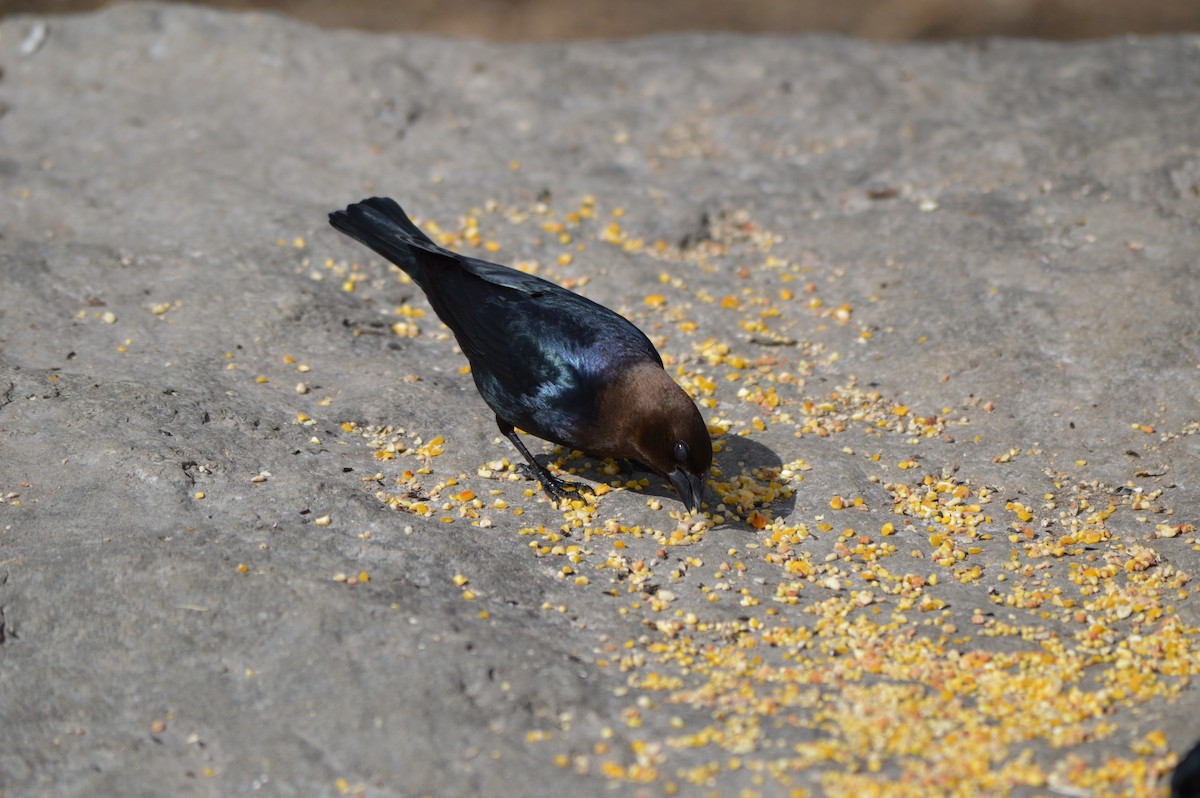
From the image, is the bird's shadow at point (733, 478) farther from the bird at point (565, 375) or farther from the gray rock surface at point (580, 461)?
the bird at point (565, 375)

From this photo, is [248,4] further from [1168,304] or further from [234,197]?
[1168,304]

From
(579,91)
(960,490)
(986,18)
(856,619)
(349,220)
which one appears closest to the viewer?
(856,619)

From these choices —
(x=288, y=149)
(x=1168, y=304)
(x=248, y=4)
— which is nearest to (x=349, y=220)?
(x=288, y=149)

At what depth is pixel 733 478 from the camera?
460 cm

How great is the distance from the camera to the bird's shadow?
4.42 m

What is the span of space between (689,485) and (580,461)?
0.70 metres

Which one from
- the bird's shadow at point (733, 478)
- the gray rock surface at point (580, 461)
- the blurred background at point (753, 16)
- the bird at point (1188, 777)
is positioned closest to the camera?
the bird at point (1188, 777)

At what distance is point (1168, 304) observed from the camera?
5.37 meters

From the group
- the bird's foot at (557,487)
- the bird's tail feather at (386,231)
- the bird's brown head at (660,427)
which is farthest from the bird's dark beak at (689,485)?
the bird's tail feather at (386,231)

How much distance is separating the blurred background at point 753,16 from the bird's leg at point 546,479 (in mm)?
7327

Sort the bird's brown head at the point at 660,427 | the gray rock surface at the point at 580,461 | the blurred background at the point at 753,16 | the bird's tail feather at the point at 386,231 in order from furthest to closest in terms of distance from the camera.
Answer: the blurred background at the point at 753,16
the bird's tail feather at the point at 386,231
the bird's brown head at the point at 660,427
the gray rock surface at the point at 580,461

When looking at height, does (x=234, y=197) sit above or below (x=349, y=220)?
below

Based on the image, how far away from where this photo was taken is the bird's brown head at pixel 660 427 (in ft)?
13.6

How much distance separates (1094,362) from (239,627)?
3712 millimetres
